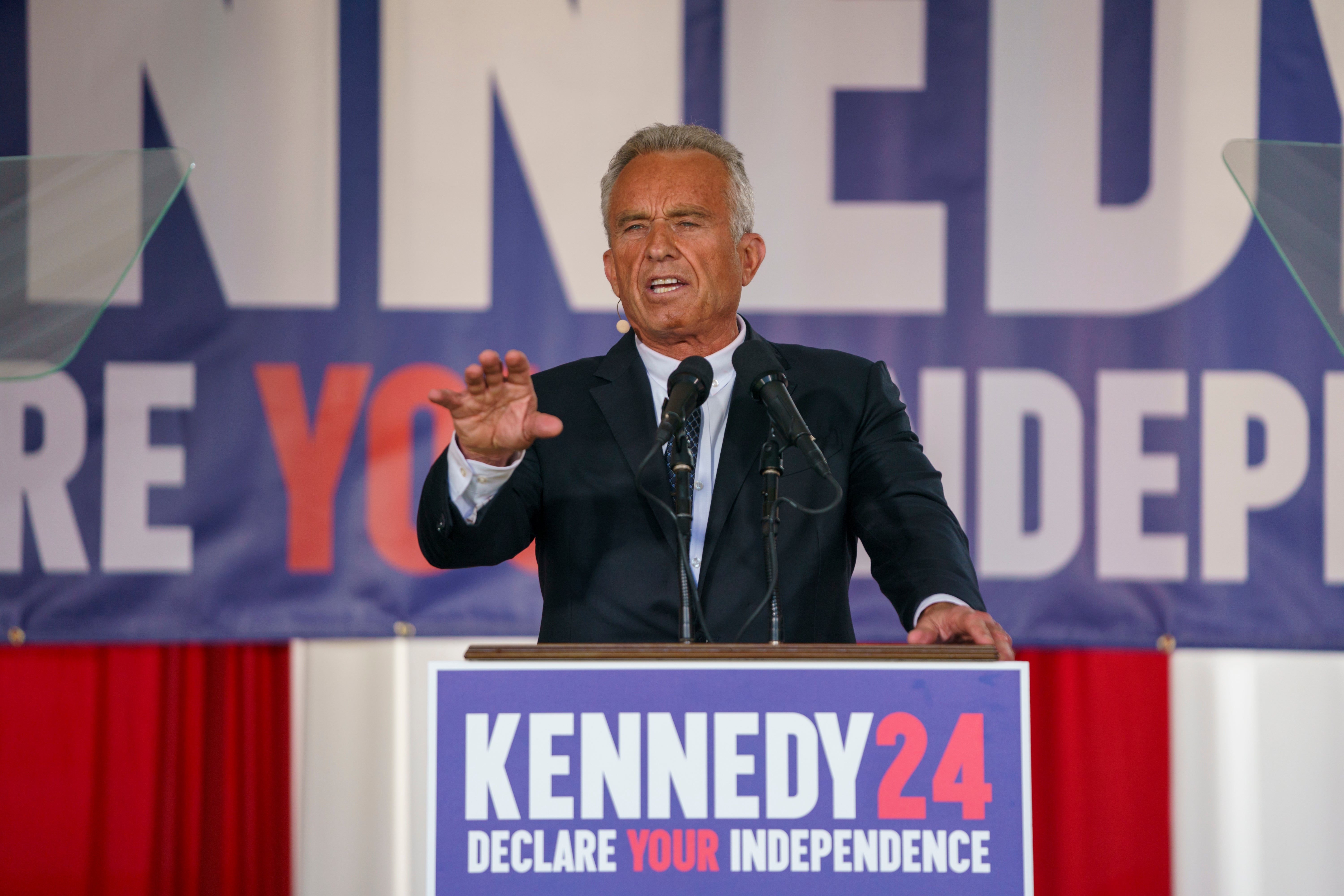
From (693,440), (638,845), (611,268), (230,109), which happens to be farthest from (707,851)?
(230,109)

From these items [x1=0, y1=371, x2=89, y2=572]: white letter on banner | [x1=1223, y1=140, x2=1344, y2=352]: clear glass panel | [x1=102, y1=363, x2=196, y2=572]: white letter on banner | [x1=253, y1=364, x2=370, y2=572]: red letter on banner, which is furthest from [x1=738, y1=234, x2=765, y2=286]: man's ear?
[x1=0, y1=371, x2=89, y2=572]: white letter on banner

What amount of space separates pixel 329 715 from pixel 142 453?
0.80 meters

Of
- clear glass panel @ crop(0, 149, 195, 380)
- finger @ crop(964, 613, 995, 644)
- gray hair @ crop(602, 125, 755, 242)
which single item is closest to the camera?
finger @ crop(964, 613, 995, 644)

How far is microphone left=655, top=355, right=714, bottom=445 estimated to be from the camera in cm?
126

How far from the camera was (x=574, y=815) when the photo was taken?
3.44 feet

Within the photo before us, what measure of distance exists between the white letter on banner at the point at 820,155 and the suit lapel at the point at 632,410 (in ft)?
3.60

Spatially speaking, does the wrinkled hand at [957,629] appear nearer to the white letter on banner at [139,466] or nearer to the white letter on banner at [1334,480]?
the white letter on banner at [1334,480]

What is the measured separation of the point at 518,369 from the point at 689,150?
0.64 meters

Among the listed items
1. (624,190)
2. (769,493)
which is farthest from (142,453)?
(769,493)

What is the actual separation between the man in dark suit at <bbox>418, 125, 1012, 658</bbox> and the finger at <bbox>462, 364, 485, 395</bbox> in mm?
94

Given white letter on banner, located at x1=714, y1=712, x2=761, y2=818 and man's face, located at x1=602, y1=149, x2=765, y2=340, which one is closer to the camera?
white letter on banner, located at x1=714, y1=712, x2=761, y2=818

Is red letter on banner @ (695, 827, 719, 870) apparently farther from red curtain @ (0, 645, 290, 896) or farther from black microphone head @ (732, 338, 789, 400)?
red curtain @ (0, 645, 290, 896)

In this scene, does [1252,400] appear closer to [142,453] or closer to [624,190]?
[624,190]

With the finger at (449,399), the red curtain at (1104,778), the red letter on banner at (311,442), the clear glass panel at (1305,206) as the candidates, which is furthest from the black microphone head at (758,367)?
the red curtain at (1104,778)
